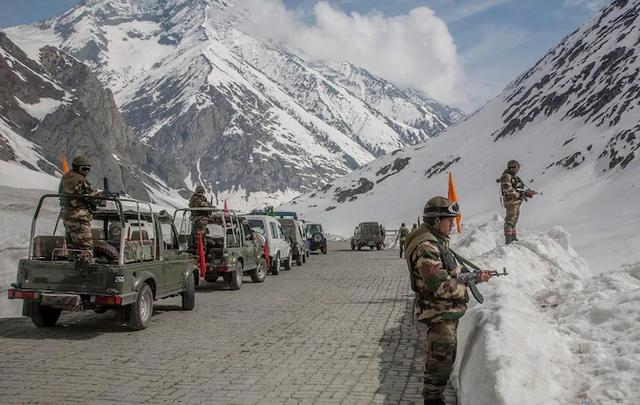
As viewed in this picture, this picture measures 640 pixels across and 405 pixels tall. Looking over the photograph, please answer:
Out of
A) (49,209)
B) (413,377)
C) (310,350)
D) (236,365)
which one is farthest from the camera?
(49,209)

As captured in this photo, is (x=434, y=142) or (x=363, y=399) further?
(x=434, y=142)

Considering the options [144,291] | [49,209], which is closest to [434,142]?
[49,209]

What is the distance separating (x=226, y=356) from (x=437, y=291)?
13.4 ft

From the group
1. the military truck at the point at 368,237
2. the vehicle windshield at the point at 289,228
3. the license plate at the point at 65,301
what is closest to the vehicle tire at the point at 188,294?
the license plate at the point at 65,301

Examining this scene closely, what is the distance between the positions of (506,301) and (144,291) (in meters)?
5.99

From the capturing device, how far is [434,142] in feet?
580

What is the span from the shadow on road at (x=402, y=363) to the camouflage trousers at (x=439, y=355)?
38.4 inches

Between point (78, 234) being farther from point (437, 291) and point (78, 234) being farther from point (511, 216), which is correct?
point (511, 216)

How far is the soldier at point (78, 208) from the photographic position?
32.4ft

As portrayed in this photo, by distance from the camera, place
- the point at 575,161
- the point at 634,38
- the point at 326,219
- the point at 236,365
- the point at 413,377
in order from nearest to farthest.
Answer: the point at 413,377 → the point at 236,365 → the point at 575,161 → the point at 634,38 → the point at 326,219

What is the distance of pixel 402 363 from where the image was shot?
26.1 feet

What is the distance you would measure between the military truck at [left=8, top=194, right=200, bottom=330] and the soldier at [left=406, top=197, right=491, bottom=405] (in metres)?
5.48

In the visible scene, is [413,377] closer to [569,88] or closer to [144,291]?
[144,291]

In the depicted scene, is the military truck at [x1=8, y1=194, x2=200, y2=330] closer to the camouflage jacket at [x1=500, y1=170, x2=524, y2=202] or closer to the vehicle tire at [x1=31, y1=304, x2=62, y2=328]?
the vehicle tire at [x1=31, y1=304, x2=62, y2=328]
